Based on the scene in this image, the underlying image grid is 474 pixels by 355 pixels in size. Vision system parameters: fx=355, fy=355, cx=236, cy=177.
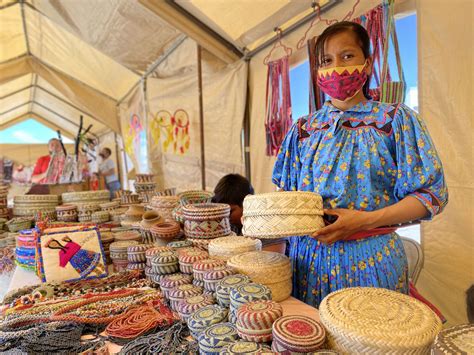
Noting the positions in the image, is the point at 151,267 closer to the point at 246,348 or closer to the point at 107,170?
the point at 246,348

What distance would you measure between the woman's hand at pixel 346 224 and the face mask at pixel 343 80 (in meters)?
0.37

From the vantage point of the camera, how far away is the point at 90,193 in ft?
9.04

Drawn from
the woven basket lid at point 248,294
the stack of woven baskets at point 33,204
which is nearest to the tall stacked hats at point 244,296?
the woven basket lid at point 248,294

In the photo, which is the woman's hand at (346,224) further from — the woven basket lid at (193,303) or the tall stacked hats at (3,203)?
the tall stacked hats at (3,203)

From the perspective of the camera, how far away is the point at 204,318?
3.05ft

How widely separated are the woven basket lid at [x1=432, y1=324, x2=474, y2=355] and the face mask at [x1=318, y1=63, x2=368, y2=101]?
0.72m

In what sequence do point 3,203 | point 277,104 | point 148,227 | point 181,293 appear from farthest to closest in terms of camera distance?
point 3,203 < point 277,104 < point 148,227 < point 181,293

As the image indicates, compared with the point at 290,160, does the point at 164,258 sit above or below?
below

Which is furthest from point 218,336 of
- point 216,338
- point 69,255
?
point 69,255

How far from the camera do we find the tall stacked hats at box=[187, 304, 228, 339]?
3.00 ft

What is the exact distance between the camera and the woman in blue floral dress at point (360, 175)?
0.97 metres

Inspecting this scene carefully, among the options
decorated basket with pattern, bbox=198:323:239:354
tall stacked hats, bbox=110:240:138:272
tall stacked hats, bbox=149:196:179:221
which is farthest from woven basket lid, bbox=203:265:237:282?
tall stacked hats, bbox=149:196:179:221

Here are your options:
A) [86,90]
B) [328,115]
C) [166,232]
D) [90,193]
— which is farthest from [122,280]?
[86,90]

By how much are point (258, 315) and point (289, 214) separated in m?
0.31
